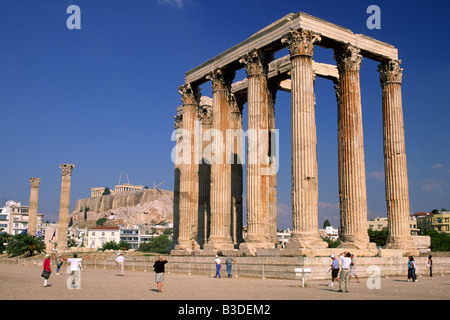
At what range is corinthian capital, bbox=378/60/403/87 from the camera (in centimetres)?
3522

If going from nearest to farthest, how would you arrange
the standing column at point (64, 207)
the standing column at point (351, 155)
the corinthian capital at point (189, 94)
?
the standing column at point (351, 155) < the corinthian capital at point (189, 94) < the standing column at point (64, 207)

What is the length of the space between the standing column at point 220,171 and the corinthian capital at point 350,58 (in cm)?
921

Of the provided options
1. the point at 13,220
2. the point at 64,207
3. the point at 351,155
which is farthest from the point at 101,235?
the point at 351,155

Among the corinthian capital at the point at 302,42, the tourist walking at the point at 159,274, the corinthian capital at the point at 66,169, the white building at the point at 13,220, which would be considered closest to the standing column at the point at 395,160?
the corinthian capital at the point at 302,42

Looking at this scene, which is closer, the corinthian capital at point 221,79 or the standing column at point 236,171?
the corinthian capital at point 221,79

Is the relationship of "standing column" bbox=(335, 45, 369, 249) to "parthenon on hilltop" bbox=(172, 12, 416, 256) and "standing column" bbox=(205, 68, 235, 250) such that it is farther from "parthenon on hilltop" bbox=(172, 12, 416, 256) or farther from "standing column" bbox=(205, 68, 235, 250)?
"standing column" bbox=(205, 68, 235, 250)

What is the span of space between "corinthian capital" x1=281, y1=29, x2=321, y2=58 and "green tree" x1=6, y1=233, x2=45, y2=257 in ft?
207

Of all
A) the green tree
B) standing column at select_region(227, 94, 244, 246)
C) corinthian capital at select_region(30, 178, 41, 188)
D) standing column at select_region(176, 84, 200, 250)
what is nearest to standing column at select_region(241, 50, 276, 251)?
standing column at select_region(227, 94, 244, 246)

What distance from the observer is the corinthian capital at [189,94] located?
139 ft

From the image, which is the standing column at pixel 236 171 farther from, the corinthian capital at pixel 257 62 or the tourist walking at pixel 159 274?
the tourist walking at pixel 159 274

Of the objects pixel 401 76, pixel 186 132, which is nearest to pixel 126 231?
pixel 186 132

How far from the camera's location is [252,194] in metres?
32.9

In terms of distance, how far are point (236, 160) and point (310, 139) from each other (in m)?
13.3

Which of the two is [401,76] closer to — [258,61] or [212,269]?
[258,61]
